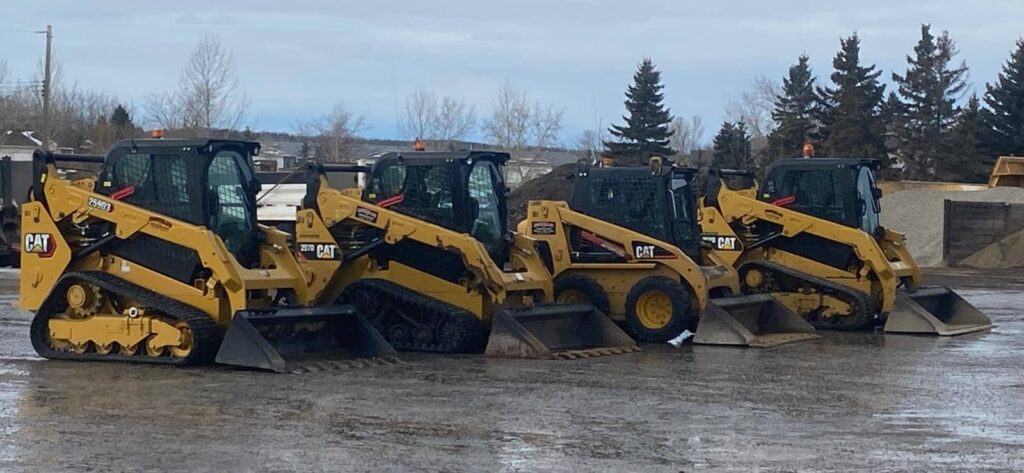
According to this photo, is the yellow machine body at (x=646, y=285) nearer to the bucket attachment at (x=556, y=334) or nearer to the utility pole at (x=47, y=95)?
the bucket attachment at (x=556, y=334)

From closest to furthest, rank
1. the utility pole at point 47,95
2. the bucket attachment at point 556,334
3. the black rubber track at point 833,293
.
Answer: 1. the bucket attachment at point 556,334
2. the black rubber track at point 833,293
3. the utility pole at point 47,95

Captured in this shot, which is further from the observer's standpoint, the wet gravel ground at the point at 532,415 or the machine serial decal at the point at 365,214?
the machine serial decal at the point at 365,214

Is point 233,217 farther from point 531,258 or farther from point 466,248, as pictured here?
point 531,258

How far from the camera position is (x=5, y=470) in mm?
8797

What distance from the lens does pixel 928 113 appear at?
5994 cm

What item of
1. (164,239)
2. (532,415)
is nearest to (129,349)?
(164,239)

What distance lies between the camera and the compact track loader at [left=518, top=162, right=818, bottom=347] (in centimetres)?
1803

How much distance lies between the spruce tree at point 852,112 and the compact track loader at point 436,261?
36.0 metres

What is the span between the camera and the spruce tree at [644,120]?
54219 mm

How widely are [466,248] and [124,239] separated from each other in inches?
145

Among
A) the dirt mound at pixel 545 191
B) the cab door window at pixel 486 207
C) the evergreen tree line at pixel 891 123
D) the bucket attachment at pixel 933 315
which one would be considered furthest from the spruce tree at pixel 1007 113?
the cab door window at pixel 486 207

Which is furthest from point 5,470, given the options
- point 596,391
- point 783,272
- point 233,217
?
point 783,272

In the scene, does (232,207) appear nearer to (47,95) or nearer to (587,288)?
(587,288)

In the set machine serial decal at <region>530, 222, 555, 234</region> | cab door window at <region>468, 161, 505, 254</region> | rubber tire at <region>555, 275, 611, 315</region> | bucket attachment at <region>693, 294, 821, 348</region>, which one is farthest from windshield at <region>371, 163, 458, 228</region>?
bucket attachment at <region>693, 294, 821, 348</region>
